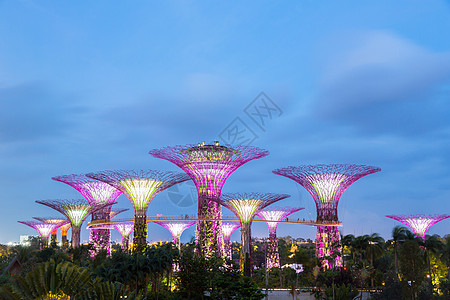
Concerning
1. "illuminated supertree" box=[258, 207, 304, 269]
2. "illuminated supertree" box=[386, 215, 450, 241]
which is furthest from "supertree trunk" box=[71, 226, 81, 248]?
"illuminated supertree" box=[386, 215, 450, 241]

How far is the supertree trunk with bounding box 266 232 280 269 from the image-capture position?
47516 millimetres

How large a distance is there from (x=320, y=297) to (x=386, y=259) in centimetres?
2675

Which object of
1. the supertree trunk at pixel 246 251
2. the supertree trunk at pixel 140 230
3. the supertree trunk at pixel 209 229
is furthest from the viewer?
the supertree trunk at pixel 209 229

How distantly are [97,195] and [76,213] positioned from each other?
6.70m

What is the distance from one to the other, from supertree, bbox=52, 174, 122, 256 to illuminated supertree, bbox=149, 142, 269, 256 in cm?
1222

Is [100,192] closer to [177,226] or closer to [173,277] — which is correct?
[177,226]

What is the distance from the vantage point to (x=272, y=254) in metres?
48.2

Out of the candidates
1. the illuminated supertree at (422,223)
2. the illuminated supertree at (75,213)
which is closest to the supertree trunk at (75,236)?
the illuminated supertree at (75,213)

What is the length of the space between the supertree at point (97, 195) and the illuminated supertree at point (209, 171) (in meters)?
12.2

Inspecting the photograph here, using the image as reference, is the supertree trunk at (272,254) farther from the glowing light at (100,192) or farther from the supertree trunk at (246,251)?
the glowing light at (100,192)

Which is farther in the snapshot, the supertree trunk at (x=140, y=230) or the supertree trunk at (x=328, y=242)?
the supertree trunk at (x=328, y=242)

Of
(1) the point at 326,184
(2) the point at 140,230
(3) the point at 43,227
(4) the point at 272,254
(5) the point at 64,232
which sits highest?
(1) the point at 326,184

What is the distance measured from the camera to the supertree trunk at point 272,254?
47.5 meters

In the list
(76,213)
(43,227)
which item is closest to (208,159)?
(76,213)
